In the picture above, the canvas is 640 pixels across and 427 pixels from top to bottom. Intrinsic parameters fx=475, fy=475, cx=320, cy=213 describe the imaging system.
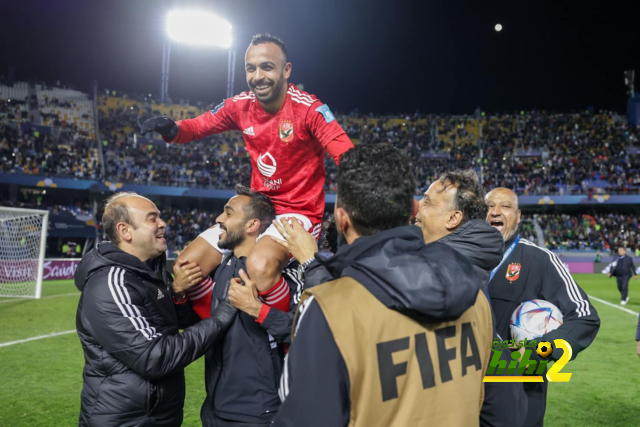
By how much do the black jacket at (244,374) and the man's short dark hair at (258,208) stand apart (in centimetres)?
72

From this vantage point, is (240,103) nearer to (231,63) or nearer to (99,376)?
(99,376)

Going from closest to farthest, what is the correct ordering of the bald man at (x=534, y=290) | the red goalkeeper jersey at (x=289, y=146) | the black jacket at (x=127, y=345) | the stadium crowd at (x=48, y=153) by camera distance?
the black jacket at (x=127, y=345)
the bald man at (x=534, y=290)
the red goalkeeper jersey at (x=289, y=146)
the stadium crowd at (x=48, y=153)

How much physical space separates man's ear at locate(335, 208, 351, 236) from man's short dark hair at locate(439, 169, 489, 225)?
1160 mm

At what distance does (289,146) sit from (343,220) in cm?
200

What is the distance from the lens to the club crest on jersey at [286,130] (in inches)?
145

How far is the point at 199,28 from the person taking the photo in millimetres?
36625

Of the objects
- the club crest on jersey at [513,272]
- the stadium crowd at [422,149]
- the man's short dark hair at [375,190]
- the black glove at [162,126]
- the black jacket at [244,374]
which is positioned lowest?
the black jacket at [244,374]

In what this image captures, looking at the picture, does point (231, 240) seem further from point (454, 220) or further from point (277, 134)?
point (454, 220)

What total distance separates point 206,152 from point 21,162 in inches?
562

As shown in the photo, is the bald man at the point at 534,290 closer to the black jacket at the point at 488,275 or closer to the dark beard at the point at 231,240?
the black jacket at the point at 488,275

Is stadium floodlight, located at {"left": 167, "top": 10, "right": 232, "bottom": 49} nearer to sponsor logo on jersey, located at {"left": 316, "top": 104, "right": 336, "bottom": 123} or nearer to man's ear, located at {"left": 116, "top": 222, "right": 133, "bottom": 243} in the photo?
sponsor logo on jersey, located at {"left": 316, "top": 104, "right": 336, "bottom": 123}

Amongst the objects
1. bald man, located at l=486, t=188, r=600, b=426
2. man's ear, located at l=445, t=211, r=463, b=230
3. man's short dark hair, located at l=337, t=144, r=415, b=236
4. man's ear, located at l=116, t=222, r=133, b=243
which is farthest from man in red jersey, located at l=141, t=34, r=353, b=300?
man's short dark hair, located at l=337, t=144, r=415, b=236

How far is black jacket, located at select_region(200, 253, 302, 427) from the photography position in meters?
3.00

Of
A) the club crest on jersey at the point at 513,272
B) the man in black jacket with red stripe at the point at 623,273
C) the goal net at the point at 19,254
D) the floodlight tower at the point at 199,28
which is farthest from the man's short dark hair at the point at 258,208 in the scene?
the floodlight tower at the point at 199,28
